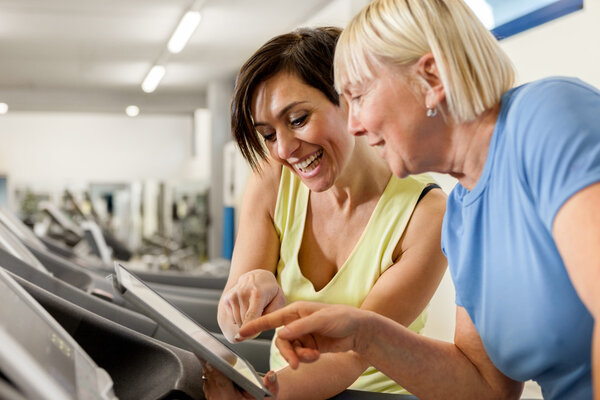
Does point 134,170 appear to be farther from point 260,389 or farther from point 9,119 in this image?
point 260,389

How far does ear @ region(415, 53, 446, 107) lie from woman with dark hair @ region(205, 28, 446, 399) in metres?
0.48

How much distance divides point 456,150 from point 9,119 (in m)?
12.6

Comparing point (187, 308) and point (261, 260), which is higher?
point (261, 260)

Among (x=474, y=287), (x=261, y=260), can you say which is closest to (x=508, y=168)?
(x=474, y=287)

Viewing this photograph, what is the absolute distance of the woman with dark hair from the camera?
4.18 feet

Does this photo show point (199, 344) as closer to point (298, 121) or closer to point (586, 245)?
point (586, 245)

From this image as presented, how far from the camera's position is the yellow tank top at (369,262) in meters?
1.32

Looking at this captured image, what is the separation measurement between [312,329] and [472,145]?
1.10ft

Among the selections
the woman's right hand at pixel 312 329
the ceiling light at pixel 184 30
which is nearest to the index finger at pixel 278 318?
the woman's right hand at pixel 312 329

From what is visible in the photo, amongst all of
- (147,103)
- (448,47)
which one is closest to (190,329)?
(448,47)

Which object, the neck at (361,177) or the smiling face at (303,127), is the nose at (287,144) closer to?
the smiling face at (303,127)

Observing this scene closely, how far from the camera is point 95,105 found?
10539 mm

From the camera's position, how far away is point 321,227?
1.47 metres

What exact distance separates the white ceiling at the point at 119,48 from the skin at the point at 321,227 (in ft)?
15.8
